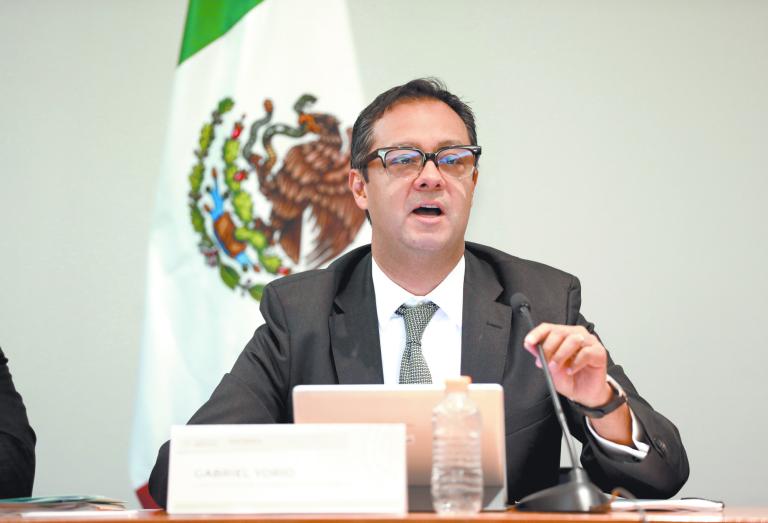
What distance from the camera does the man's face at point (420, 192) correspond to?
2648mm

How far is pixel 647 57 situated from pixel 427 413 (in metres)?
2.52

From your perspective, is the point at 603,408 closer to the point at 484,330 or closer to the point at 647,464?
the point at 647,464

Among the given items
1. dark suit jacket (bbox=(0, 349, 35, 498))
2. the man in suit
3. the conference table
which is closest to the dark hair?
the man in suit

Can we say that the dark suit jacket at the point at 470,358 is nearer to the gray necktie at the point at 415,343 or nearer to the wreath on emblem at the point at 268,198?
the gray necktie at the point at 415,343

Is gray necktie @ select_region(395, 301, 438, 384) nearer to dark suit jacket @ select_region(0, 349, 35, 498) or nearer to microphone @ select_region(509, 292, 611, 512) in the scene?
microphone @ select_region(509, 292, 611, 512)


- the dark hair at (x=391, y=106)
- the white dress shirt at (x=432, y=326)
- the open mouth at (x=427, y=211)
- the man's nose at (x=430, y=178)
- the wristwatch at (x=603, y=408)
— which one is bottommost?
the wristwatch at (x=603, y=408)

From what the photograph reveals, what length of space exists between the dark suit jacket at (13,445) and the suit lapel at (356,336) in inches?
34.4

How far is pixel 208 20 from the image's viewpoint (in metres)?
3.60

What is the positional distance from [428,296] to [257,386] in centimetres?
58

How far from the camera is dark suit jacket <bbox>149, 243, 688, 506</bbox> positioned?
2.23 m

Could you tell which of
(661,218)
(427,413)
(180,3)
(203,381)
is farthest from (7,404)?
(661,218)

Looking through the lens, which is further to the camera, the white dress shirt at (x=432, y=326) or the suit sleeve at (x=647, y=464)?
the white dress shirt at (x=432, y=326)

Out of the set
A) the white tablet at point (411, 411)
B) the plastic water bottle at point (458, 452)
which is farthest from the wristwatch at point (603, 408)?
the plastic water bottle at point (458, 452)

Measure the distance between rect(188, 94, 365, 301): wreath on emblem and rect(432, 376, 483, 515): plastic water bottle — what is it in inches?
76.4
